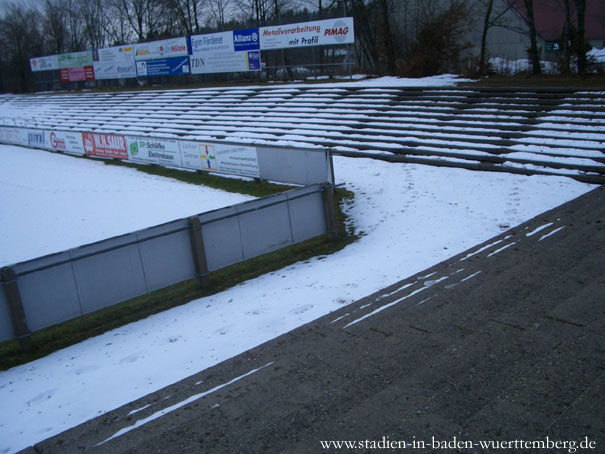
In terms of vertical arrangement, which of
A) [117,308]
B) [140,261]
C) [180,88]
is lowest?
[117,308]

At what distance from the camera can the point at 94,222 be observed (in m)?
13.9

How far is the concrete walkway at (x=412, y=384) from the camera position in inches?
174

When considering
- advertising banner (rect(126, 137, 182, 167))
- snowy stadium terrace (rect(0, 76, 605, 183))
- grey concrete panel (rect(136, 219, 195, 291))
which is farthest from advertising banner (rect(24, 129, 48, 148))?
grey concrete panel (rect(136, 219, 195, 291))

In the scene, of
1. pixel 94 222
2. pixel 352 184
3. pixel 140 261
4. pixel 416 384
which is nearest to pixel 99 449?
pixel 416 384

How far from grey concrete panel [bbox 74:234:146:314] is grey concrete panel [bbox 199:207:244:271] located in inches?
48.4

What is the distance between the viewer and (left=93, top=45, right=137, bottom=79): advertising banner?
44844 mm

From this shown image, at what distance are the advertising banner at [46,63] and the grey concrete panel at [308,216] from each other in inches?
2084

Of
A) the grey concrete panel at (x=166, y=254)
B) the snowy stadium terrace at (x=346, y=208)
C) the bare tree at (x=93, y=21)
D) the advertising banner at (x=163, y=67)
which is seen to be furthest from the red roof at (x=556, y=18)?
the bare tree at (x=93, y=21)

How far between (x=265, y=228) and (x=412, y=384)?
508 cm

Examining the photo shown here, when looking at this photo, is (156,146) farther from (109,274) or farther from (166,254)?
(109,274)

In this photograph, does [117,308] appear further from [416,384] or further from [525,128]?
[525,128]

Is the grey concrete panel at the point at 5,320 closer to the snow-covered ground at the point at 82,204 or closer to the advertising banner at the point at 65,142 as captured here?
the snow-covered ground at the point at 82,204

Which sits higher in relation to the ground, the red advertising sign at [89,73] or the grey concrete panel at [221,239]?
the red advertising sign at [89,73]

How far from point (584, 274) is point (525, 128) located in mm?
11024
